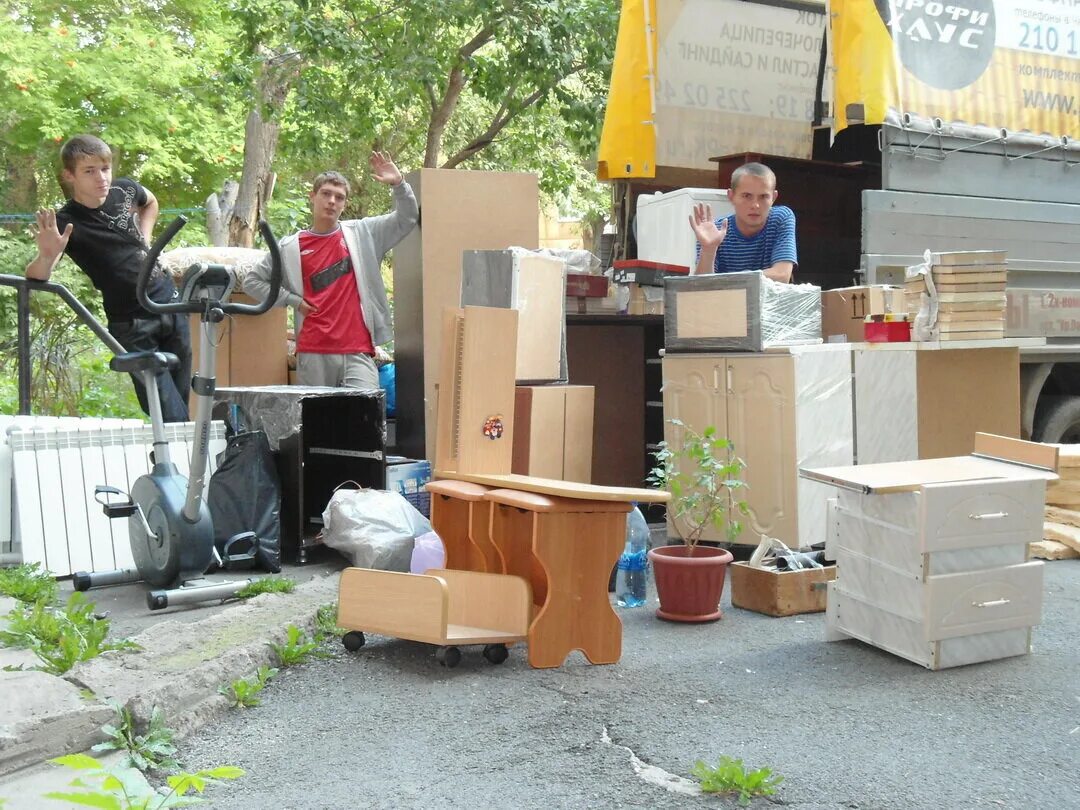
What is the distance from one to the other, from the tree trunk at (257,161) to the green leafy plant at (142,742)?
8650 millimetres

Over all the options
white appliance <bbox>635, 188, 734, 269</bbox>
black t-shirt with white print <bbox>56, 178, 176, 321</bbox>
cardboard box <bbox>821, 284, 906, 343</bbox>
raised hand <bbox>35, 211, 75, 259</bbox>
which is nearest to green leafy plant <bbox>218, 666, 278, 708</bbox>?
raised hand <bbox>35, 211, 75, 259</bbox>

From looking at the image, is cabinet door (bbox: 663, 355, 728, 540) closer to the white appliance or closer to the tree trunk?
the white appliance

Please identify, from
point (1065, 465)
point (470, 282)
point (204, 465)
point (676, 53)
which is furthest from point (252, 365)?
point (1065, 465)

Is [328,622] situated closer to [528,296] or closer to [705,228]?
[528,296]

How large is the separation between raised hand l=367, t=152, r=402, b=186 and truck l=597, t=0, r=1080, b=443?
1.67 meters

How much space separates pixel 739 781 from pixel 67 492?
3.56 m

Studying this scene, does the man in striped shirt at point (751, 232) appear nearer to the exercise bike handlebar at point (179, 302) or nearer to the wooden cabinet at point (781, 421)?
the wooden cabinet at point (781, 421)

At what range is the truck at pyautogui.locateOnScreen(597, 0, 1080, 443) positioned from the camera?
255 inches

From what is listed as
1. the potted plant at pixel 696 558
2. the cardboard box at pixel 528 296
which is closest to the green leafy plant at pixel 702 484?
the potted plant at pixel 696 558

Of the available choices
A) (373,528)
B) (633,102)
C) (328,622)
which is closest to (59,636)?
(328,622)

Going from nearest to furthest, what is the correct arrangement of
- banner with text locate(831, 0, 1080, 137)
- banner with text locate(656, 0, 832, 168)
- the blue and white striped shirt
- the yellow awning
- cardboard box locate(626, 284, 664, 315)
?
the blue and white striped shirt < banner with text locate(831, 0, 1080, 137) < cardboard box locate(626, 284, 664, 315) < the yellow awning < banner with text locate(656, 0, 832, 168)

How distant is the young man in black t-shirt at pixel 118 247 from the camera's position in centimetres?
532

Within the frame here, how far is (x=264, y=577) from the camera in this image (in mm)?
4934

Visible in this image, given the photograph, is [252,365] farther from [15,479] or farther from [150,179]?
[150,179]
